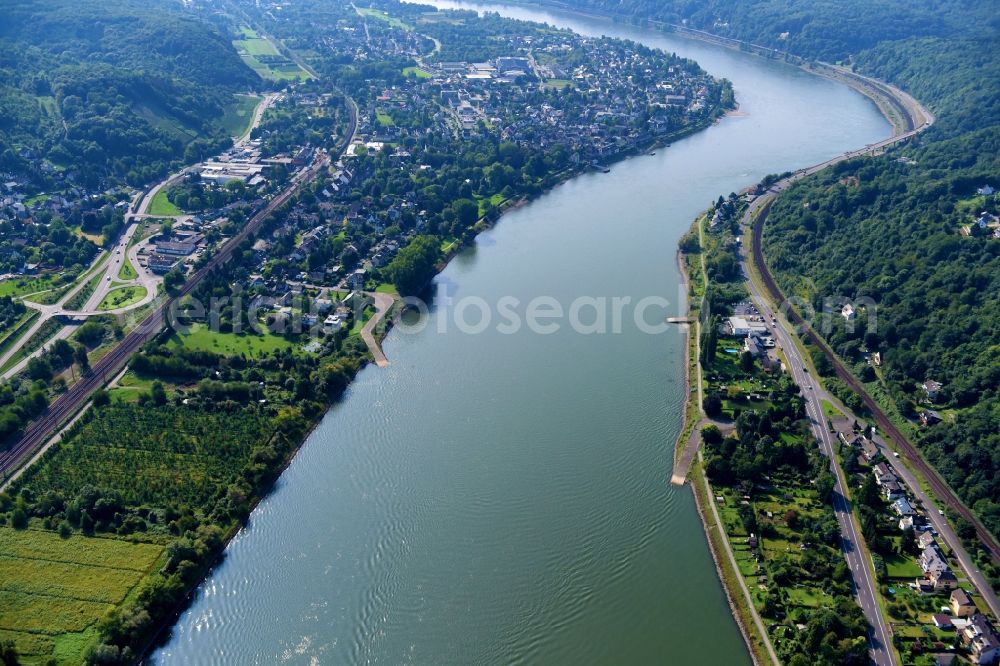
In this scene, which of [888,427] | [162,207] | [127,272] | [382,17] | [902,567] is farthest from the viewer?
[382,17]

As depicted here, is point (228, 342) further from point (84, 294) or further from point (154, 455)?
point (84, 294)

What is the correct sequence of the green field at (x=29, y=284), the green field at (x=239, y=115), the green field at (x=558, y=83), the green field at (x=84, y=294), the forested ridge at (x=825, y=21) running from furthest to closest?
the forested ridge at (x=825, y=21) → the green field at (x=558, y=83) → the green field at (x=239, y=115) → the green field at (x=29, y=284) → the green field at (x=84, y=294)

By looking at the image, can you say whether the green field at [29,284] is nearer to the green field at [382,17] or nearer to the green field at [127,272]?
the green field at [127,272]

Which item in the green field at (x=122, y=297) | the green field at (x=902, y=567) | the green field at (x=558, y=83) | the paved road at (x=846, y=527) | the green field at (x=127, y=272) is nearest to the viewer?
the paved road at (x=846, y=527)

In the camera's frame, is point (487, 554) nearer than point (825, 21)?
Yes

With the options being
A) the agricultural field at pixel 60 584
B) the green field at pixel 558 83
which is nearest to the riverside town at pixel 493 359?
the agricultural field at pixel 60 584

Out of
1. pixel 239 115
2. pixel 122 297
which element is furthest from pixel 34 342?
pixel 239 115
